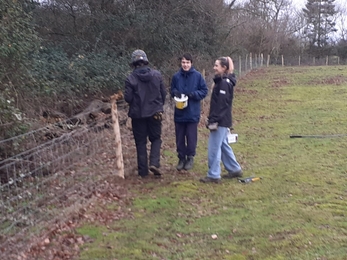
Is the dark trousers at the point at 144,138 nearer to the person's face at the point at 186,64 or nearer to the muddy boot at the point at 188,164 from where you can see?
the muddy boot at the point at 188,164

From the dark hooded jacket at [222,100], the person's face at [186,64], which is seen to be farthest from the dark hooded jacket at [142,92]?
the dark hooded jacket at [222,100]

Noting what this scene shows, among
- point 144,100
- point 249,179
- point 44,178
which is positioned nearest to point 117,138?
point 144,100

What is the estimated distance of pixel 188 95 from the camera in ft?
26.5

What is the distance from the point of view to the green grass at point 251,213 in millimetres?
5125

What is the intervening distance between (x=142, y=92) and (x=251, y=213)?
257cm

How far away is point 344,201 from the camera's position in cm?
654

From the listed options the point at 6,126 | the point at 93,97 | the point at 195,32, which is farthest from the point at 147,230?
the point at 195,32

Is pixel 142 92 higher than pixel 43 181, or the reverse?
pixel 142 92

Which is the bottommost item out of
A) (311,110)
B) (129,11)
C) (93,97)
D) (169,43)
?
(311,110)

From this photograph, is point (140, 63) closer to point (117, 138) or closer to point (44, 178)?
point (117, 138)

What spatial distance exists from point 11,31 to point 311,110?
415 inches

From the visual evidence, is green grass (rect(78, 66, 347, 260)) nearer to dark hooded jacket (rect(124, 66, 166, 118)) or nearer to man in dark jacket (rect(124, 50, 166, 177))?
man in dark jacket (rect(124, 50, 166, 177))

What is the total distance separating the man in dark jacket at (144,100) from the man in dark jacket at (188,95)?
0.44m

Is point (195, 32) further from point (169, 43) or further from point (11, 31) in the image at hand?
point (11, 31)
